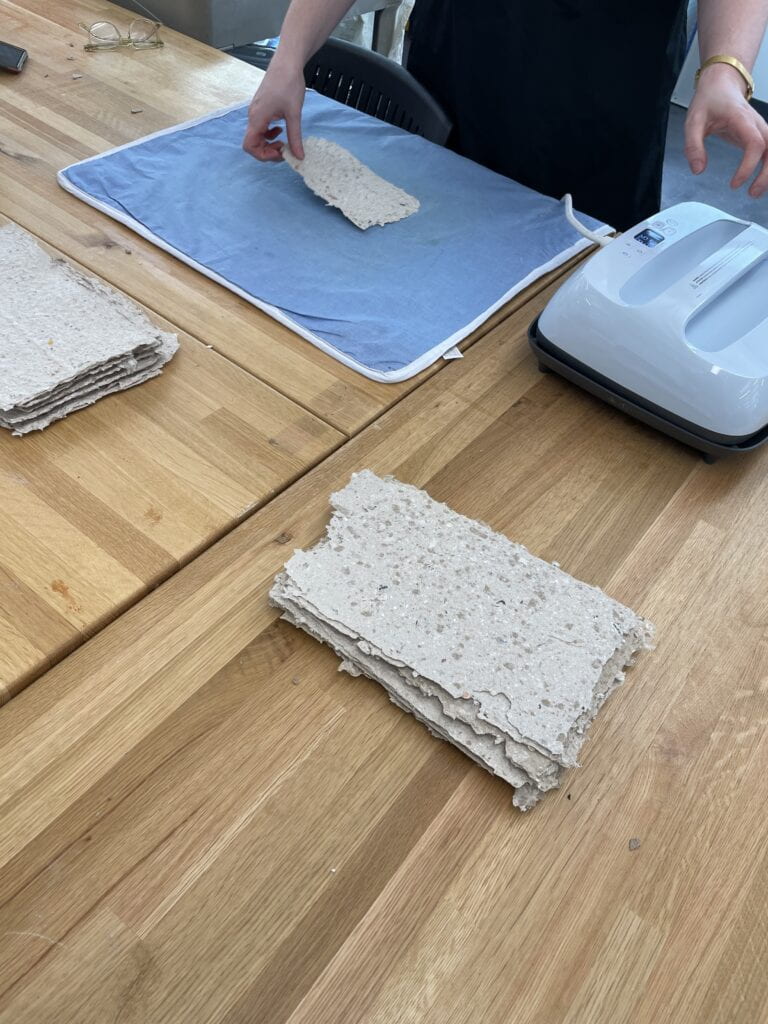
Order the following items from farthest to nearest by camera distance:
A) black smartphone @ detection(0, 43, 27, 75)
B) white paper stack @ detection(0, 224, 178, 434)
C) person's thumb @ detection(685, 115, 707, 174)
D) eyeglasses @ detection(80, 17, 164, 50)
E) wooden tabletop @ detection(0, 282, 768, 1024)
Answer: eyeglasses @ detection(80, 17, 164, 50) → black smartphone @ detection(0, 43, 27, 75) → person's thumb @ detection(685, 115, 707, 174) → white paper stack @ detection(0, 224, 178, 434) → wooden tabletop @ detection(0, 282, 768, 1024)

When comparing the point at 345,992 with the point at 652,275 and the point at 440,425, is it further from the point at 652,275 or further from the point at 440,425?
the point at 652,275

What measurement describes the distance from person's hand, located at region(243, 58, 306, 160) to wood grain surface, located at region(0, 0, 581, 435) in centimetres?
22

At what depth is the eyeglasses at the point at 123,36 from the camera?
1.48 meters

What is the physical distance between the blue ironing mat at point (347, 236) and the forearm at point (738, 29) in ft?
0.98

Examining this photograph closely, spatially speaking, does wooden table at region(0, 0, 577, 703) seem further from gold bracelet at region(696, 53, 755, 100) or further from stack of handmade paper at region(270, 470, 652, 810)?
gold bracelet at region(696, 53, 755, 100)

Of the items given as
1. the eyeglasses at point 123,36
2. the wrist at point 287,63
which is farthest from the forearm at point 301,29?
the eyeglasses at point 123,36

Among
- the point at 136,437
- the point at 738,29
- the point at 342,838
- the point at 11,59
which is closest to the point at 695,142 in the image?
the point at 738,29

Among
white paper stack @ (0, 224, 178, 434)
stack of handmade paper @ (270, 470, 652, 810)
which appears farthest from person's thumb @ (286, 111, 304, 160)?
stack of handmade paper @ (270, 470, 652, 810)

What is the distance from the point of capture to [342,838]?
57 cm

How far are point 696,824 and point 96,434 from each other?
666mm

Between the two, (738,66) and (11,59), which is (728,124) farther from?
(11,59)

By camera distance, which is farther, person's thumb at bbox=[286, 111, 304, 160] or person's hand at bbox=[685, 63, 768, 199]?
person's thumb at bbox=[286, 111, 304, 160]

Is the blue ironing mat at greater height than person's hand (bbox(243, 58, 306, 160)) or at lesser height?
lesser

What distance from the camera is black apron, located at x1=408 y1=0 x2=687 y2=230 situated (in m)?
1.19
